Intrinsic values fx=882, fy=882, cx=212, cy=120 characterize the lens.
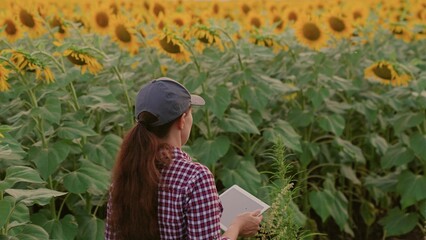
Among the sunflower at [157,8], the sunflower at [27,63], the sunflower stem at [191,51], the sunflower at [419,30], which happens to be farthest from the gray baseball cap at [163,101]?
the sunflower at [157,8]

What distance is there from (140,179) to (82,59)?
5.82 feet

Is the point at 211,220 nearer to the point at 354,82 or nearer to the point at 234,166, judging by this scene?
the point at 234,166

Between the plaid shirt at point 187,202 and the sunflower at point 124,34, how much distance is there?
2.63m

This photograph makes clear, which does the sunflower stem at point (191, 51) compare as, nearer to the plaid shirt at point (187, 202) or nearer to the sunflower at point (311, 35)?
the sunflower at point (311, 35)

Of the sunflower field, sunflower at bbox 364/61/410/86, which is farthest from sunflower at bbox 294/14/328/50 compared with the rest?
sunflower at bbox 364/61/410/86

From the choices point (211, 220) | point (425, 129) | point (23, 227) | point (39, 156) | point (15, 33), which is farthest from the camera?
point (15, 33)

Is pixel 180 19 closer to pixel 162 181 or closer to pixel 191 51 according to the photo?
pixel 191 51

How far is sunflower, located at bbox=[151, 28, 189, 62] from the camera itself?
182 inches

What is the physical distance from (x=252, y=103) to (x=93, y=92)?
2.78ft

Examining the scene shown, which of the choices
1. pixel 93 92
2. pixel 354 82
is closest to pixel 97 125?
pixel 93 92

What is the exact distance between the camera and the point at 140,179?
2.66 metres

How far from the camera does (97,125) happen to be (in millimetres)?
4531

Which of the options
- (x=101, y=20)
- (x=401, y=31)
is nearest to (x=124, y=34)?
(x=101, y=20)

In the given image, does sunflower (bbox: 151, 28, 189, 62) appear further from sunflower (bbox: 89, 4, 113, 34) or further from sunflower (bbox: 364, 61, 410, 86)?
sunflower (bbox: 364, 61, 410, 86)
